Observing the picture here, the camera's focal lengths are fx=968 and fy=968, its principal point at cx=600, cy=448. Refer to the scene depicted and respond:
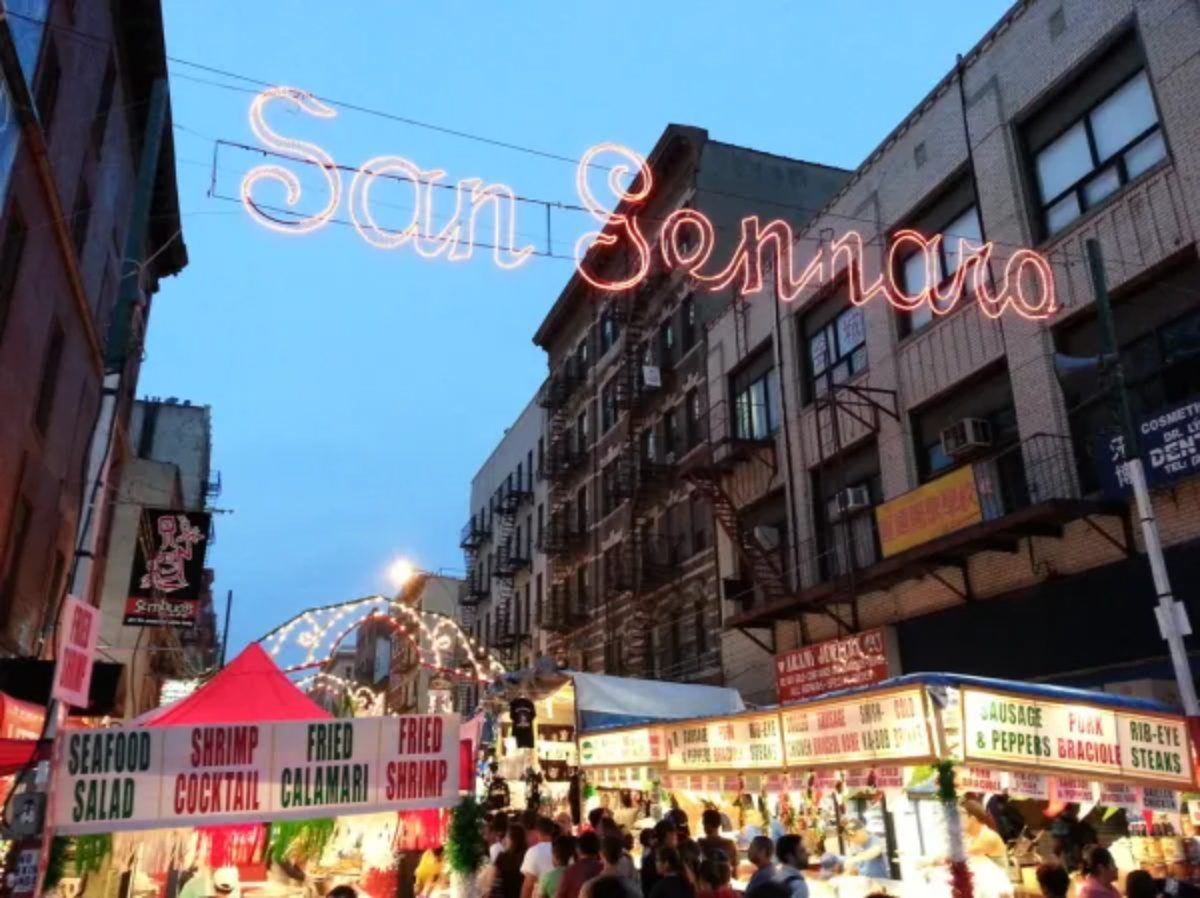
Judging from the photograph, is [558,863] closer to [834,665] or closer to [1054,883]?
[1054,883]

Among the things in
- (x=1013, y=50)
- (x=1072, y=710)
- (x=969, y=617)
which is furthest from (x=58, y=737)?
(x=1013, y=50)

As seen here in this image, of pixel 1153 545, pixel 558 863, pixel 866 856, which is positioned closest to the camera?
pixel 558 863

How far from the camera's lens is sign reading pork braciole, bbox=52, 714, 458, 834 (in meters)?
6.77

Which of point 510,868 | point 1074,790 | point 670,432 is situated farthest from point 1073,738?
point 670,432

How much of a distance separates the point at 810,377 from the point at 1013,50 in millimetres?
8530

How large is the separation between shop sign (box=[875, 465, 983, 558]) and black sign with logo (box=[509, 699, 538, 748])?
24.9ft

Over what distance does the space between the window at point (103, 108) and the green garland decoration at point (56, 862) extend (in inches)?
646

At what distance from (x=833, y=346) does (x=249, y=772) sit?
18.9 meters

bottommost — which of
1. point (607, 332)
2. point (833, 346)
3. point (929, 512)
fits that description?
point (929, 512)

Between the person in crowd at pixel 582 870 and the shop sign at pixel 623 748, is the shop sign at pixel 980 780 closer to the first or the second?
the person in crowd at pixel 582 870

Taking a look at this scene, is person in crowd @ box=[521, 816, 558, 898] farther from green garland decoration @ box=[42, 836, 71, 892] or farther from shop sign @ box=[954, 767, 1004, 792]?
green garland decoration @ box=[42, 836, 71, 892]

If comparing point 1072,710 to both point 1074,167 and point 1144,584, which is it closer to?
point 1144,584

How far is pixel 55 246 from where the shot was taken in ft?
55.5

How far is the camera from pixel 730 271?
16.2 meters
